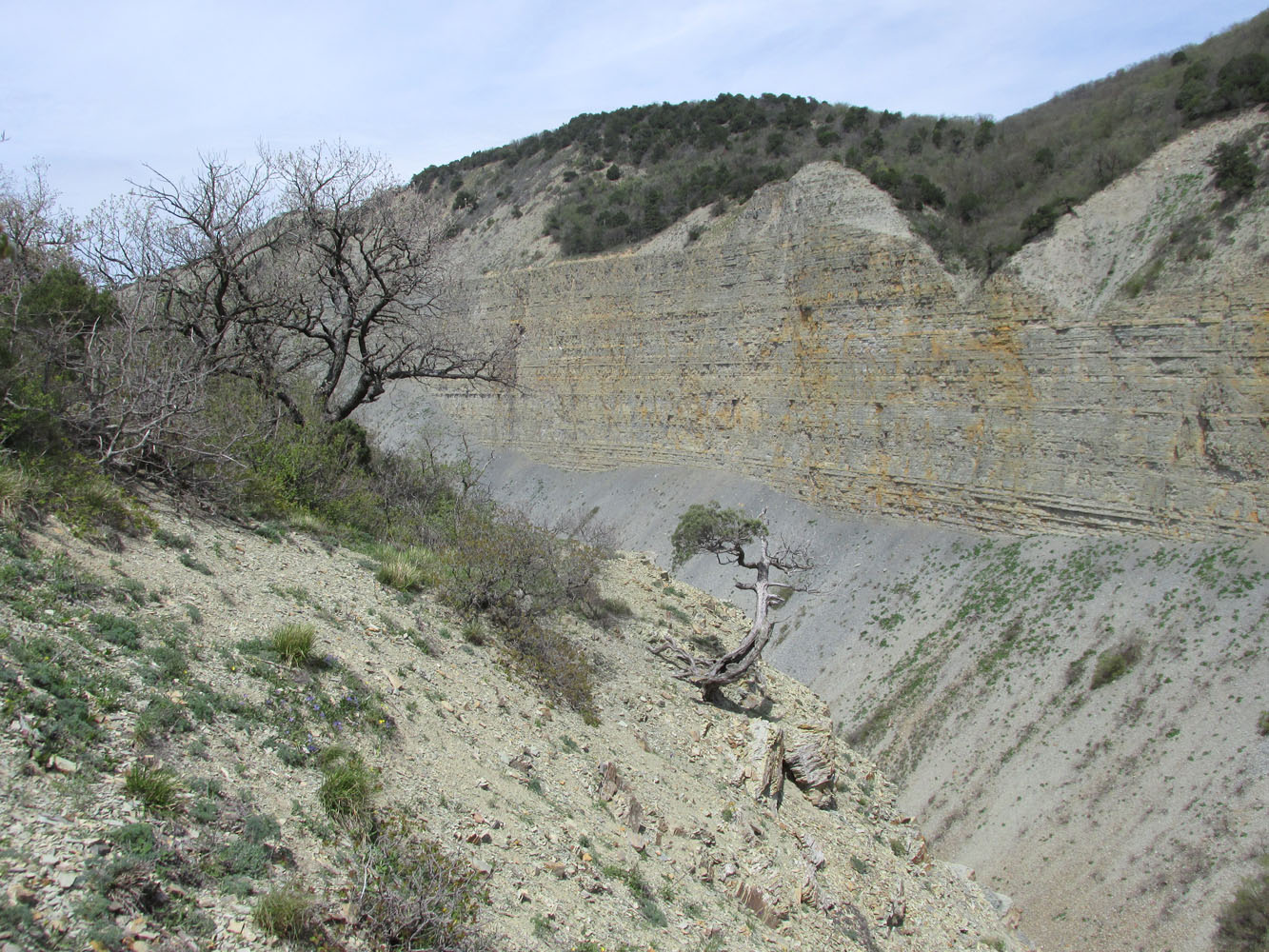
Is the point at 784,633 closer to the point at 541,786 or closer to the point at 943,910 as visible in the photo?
the point at 943,910

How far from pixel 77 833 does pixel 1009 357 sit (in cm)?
2253

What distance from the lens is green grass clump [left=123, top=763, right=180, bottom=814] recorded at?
4.29 m

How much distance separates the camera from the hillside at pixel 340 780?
4.02 meters

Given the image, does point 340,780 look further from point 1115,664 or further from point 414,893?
point 1115,664

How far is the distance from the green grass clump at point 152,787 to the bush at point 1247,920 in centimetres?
1429

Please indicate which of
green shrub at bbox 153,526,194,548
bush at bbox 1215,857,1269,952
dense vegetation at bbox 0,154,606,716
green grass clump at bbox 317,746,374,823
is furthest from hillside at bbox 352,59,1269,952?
green grass clump at bbox 317,746,374,823

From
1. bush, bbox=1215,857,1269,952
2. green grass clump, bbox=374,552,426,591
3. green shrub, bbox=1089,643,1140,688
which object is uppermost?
green grass clump, bbox=374,552,426,591

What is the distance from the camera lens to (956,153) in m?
28.7

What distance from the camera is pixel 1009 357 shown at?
21.6 metres

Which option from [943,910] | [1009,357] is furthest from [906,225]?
[943,910]

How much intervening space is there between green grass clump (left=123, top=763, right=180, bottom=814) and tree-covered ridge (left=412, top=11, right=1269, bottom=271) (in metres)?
23.6

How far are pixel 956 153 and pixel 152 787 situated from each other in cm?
3126

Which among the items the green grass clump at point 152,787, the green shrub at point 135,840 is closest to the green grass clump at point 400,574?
the green grass clump at point 152,787

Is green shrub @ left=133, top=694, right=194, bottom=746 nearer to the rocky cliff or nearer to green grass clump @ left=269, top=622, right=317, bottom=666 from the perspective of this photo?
green grass clump @ left=269, top=622, right=317, bottom=666
